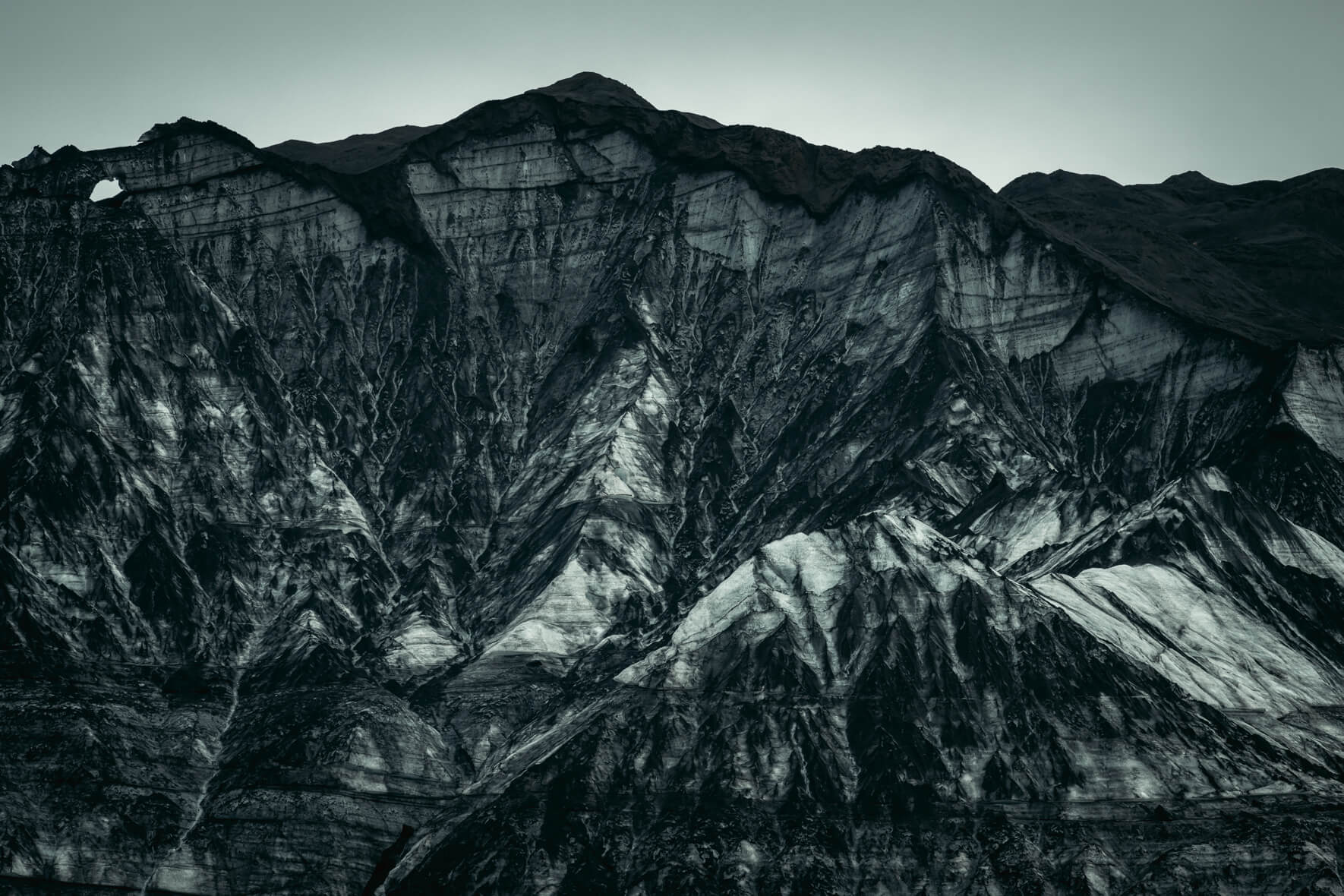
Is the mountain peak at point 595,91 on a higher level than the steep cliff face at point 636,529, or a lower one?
higher

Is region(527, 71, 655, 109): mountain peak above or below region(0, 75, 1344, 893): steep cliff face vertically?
above

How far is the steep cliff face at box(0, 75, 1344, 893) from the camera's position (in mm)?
120062

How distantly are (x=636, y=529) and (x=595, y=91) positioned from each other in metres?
58.6

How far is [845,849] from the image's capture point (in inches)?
4616

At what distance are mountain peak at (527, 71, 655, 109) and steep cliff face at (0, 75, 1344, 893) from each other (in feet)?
4.23

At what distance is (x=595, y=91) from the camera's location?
194875 mm

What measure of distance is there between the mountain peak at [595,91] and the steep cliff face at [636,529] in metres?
1.29

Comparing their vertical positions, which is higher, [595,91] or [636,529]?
[595,91]

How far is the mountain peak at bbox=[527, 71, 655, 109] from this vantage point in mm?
190875

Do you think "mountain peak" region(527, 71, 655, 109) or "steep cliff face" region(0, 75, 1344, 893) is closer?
"steep cliff face" region(0, 75, 1344, 893)

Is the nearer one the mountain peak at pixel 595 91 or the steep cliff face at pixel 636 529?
the steep cliff face at pixel 636 529

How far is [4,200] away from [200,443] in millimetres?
31770

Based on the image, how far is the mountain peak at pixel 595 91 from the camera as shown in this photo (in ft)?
626

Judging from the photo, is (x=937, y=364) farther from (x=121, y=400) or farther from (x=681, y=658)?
(x=121, y=400)
